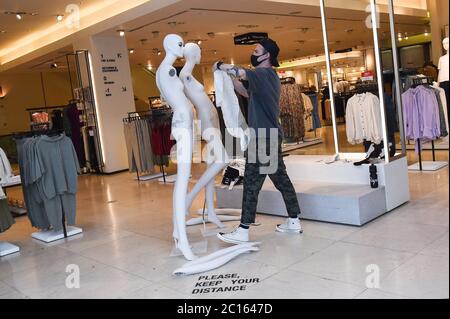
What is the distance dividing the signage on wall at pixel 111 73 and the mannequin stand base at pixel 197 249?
6.28m

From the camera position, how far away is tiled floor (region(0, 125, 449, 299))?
114 inches

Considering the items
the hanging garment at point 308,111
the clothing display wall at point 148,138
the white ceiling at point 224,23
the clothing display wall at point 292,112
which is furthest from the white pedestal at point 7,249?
the hanging garment at point 308,111

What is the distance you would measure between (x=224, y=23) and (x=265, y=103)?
21.5ft

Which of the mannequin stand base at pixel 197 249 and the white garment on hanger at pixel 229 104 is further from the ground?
the white garment on hanger at pixel 229 104

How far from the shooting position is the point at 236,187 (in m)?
5.29

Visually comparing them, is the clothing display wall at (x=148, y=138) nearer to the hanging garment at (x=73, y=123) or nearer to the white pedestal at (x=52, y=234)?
the hanging garment at (x=73, y=123)

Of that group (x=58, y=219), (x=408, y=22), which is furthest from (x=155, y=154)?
(x=408, y=22)

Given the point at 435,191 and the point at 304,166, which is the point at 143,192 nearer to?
the point at 304,166

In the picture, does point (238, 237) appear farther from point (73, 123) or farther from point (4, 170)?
point (73, 123)

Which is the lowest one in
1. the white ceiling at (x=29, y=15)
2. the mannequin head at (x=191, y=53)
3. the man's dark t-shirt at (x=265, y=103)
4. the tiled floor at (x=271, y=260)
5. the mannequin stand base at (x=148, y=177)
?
the tiled floor at (x=271, y=260)

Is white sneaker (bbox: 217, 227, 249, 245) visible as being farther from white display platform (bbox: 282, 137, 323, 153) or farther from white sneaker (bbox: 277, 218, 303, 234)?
white display platform (bbox: 282, 137, 323, 153)

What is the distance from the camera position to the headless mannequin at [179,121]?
3.63 meters

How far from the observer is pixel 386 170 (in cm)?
441

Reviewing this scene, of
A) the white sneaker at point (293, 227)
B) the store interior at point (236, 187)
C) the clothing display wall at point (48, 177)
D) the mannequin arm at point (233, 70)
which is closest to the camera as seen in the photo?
the store interior at point (236, 187)
